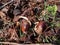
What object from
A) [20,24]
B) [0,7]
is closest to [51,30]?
[20,24]

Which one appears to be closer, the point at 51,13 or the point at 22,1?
the point at 51,13

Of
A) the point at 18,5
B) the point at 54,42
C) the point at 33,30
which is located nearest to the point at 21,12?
the point at 18,5

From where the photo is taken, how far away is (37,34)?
2.40m

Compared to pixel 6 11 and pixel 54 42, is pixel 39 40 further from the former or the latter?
pixel 6 11

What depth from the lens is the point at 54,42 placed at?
2.31m

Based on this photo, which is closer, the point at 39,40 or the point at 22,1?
the point at 39,40

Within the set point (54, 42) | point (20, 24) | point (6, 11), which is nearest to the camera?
point (54, 42)

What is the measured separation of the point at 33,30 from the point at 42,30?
10cm

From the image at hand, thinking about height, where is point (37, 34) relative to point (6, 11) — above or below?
below

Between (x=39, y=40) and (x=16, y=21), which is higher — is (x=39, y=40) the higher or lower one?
the lower one

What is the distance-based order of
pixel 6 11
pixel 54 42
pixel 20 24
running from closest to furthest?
pixel 54 42 < pixel 20 24 < pixel 6 11

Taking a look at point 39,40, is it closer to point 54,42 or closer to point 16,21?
Answer: point 54,42

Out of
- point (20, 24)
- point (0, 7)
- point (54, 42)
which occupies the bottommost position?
point (54, 42)

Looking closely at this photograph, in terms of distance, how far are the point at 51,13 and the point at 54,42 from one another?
41 centimetres
